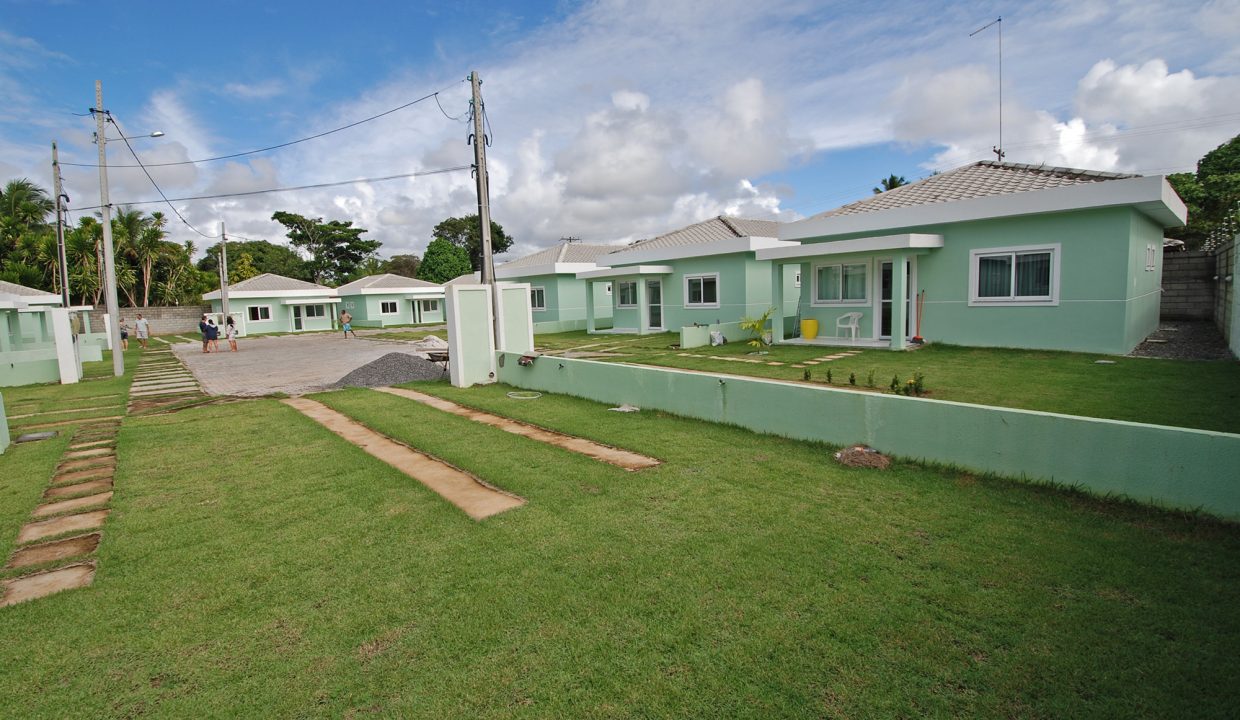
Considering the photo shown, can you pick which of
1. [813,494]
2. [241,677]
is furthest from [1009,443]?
[241,677]

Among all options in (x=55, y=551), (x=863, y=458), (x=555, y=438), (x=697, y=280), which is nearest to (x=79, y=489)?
(x=55, y=551)

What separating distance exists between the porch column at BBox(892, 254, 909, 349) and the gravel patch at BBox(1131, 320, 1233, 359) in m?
4.14

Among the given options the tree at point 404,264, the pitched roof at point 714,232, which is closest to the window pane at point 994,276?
the pitched roof at point 714,232

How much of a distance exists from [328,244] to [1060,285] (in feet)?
195

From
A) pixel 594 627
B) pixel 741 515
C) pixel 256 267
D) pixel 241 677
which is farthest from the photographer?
pixel 256 267

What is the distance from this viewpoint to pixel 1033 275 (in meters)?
13.2

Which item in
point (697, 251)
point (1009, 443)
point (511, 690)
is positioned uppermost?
point (697, 251)

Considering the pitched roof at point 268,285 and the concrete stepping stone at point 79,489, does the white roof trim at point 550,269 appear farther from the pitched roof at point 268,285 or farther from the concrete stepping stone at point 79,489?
the concrete stepping stone at point 79,489

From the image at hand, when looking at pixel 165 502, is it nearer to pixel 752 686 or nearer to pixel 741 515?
pixel 741 515

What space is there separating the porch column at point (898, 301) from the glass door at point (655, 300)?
34.1ft

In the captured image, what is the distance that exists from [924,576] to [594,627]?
6.31ft

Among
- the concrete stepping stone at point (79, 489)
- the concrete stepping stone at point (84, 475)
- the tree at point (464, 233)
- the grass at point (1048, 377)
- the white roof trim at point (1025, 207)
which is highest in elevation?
the tree at point (464, 233)

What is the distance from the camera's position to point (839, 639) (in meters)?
3.00

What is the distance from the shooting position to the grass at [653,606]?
2.68m
